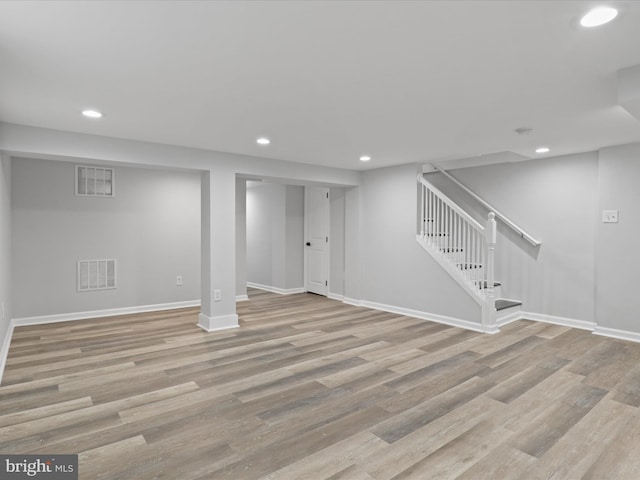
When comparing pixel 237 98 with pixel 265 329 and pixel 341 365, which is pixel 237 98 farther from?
pixel 265 329

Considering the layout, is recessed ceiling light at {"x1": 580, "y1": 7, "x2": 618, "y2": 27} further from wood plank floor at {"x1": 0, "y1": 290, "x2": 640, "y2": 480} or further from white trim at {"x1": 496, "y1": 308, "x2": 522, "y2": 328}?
white trim at {"x1": 496, "y1": 308, "x2": 522, "y2": 328}

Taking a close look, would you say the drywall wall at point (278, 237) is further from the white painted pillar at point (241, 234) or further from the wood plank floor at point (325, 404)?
the wood plank floor at point (325, 404)

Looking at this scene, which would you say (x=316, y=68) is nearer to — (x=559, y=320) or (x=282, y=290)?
(x=559, y=320)

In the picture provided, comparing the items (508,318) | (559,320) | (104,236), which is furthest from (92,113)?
(559,320)

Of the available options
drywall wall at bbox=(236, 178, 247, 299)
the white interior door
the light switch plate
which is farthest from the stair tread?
drywall wall at bbox=(236, 178, 247, 299)

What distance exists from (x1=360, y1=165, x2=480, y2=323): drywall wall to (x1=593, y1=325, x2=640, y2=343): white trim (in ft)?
4.58

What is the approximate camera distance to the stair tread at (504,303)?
5.10 m

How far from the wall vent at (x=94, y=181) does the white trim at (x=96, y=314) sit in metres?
1.65

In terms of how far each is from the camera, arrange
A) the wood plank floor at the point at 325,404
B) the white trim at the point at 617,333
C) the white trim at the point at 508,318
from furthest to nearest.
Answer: the white trim at the point at 508,318 < the white trim at the point at 617,333 < the wood plank floor at the point at 325,404

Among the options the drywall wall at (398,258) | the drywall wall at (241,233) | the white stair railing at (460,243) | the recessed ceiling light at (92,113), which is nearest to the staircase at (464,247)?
the white stair railing at (460,243)

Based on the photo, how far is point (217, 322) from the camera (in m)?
4.71

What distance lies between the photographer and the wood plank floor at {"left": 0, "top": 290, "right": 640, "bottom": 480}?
6.71 feet

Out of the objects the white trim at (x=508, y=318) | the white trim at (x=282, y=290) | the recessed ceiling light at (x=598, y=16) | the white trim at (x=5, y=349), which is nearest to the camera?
the recessed ceiling light at (x=598, y=16)

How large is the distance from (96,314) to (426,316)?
467cm
